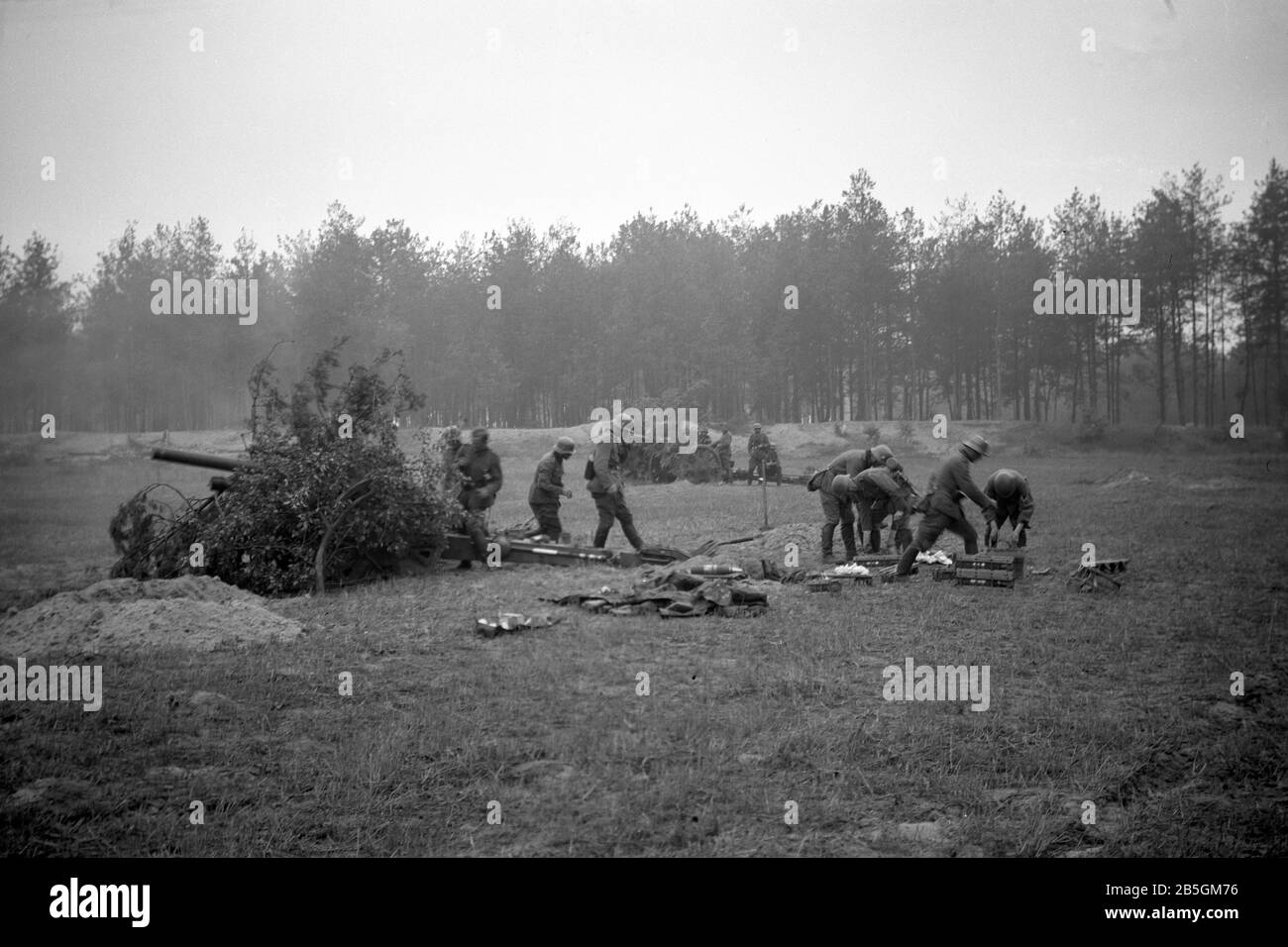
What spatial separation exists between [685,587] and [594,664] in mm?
3152

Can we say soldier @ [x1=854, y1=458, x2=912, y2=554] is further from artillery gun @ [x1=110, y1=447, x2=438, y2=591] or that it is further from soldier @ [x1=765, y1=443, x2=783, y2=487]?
soldier @ [x1=765, y1=443, x2=783, y2=487]

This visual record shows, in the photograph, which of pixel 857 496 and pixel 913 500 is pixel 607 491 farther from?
pixel 913 500

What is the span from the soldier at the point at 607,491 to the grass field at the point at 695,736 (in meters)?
3.50

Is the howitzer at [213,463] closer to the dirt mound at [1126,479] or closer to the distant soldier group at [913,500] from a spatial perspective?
the distant soldier group at [913,500]

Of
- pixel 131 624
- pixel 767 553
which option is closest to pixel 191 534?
pixel 131 624

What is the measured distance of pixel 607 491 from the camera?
1467cm

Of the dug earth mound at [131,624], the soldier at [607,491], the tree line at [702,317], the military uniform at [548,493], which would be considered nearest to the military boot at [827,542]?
the soldier at [607,491]

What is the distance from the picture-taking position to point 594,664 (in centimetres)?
802

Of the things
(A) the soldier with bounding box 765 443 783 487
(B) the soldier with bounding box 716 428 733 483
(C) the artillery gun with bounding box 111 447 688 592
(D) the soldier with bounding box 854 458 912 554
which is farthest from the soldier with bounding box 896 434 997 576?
(B) the soldier with bounding box 716 428 733 483

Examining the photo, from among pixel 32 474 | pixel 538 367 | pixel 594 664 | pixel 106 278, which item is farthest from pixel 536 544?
pixel 106 278

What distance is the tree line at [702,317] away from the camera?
4528cm

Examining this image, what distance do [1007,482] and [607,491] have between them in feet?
18.8

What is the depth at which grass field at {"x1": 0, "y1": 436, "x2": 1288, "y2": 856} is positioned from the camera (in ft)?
14.9
